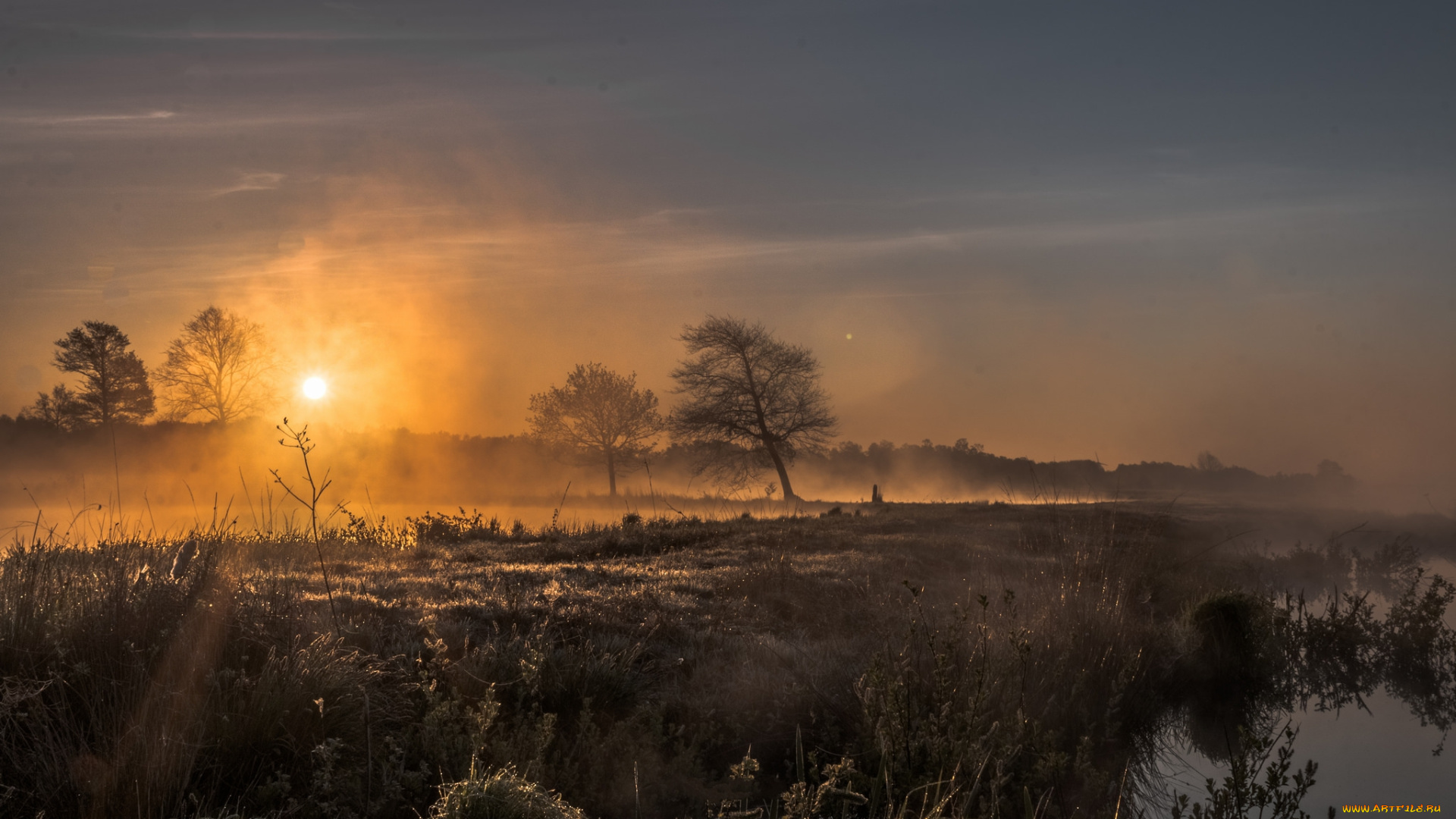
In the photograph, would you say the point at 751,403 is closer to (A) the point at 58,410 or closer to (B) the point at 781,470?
(B) the point at 781,470

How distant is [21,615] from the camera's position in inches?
177

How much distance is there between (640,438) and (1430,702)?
38.3 m

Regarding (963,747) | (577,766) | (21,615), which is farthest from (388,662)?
(963,747)

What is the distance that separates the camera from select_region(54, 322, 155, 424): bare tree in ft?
124

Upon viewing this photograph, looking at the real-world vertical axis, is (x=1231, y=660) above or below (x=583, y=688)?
below

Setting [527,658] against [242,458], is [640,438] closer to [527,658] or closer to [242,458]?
[242,458]

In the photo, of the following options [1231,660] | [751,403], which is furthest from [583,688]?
[751,403]

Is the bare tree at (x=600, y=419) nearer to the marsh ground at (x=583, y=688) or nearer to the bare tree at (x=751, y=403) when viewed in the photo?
the bare tree at (x=751, y=403)

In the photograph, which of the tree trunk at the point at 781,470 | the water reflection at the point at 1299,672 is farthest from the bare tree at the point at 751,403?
the water reflection at the point at 1299,672

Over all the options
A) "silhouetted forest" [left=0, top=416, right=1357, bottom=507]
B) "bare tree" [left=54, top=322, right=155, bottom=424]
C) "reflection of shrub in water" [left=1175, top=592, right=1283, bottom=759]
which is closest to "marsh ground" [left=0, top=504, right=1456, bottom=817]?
"reflection of shrub in water" [left=1175, top=592, right=1283, bottom=759]

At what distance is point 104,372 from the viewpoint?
38.2 metres

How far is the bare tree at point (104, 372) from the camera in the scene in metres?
37.8

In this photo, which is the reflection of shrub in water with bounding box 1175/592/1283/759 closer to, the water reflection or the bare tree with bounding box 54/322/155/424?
the water reflection

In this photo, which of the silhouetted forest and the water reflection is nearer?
the water reflection
